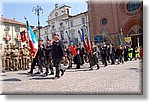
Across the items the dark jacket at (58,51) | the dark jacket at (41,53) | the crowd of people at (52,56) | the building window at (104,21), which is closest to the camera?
the dark jacket at (58,51)

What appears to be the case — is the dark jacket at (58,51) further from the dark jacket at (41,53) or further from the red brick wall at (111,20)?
the red brick wall at (111,20)

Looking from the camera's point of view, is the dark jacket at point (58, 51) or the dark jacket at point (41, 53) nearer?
the dark jacket at point (58, 51)

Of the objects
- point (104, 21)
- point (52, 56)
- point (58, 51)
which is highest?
point (104, 21)

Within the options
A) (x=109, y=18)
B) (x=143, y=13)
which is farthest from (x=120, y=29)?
(x=143, y=13)

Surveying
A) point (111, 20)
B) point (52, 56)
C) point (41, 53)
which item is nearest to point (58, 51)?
point (52, 56)

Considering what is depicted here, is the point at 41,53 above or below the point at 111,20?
below

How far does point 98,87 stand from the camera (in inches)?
150

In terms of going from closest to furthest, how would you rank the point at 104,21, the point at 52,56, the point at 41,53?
1. the point at 52,56
2. the point at 41,53
3. the point at 104,21

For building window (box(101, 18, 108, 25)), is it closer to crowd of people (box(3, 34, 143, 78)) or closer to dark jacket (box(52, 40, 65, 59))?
crowd of people (box(3, 34, 143, 78))

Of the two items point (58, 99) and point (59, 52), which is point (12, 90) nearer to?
point (58, 99)

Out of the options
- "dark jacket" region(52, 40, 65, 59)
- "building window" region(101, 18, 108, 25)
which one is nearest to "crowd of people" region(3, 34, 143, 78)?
"dark jacket" region(52, 40, 65, 59)

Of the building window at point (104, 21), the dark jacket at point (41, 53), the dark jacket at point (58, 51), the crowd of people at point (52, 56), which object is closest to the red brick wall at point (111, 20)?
the building window at point (104, 21)

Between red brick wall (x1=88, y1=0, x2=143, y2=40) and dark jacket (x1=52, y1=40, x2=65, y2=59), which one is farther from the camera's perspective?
red brick wall (x1=88, y1=0, x2=143, y2=40)

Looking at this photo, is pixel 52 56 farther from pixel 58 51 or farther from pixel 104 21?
pixel 104 21
